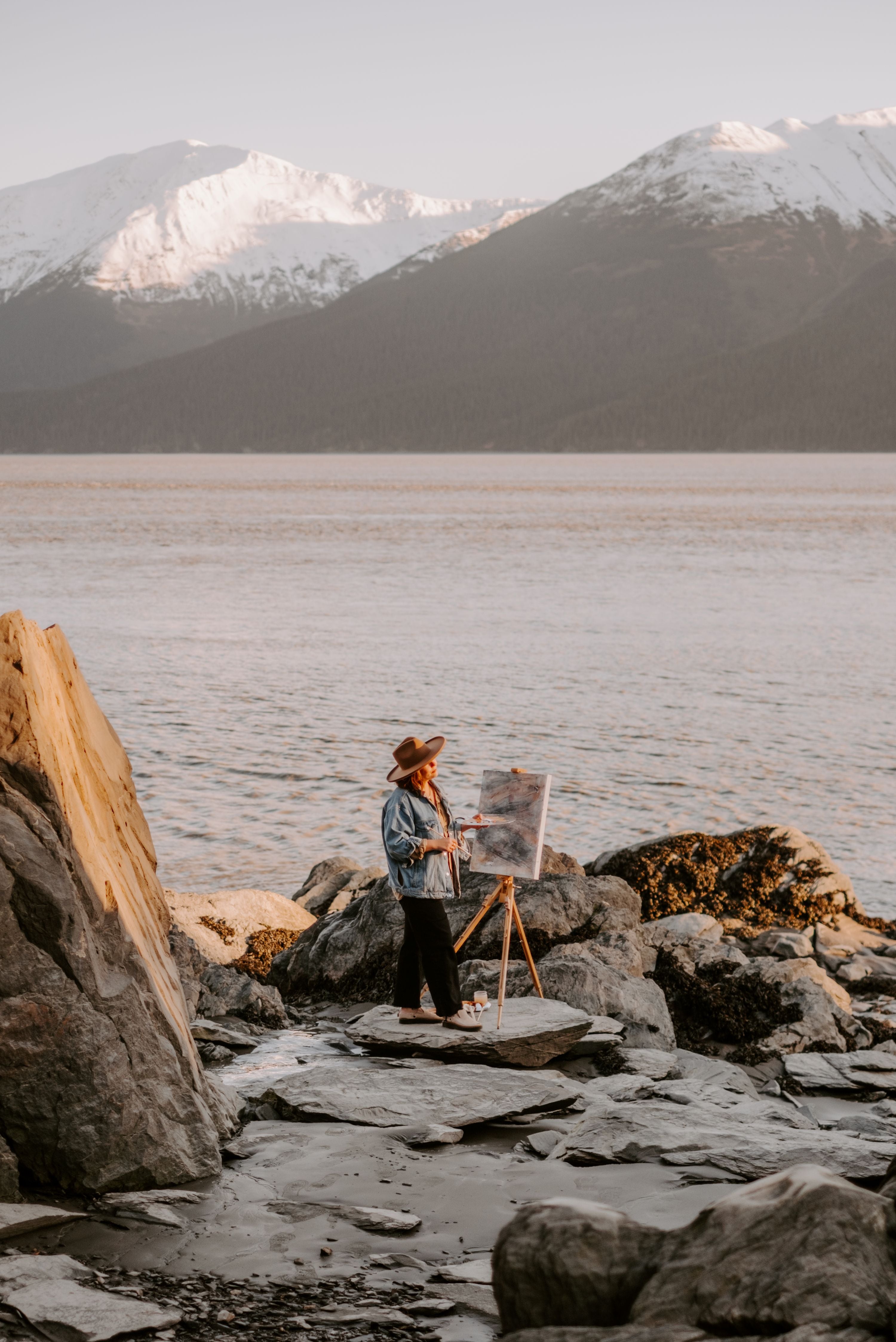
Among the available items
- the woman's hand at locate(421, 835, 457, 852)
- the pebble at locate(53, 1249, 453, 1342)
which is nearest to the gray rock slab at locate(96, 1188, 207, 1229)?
the pebble at locate(53, 1249, 453, 1342)

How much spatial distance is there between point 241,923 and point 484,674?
16.1 metres

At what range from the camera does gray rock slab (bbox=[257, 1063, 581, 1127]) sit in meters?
7.42

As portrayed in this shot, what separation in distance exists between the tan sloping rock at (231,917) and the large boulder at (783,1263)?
6941 mm

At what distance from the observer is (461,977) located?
1005 centimetres

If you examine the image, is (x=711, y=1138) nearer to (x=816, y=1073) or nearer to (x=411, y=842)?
(x=411, y=842)

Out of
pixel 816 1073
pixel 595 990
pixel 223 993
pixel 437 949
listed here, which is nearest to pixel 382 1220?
pixel 437 949

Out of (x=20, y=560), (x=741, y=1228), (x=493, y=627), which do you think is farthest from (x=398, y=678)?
(x=20, y=560)

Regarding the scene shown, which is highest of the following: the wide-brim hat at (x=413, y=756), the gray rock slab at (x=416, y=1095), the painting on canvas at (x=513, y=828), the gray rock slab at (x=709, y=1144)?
the wide-brim hat at (x=413, y=756)

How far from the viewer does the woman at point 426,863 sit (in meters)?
8.40

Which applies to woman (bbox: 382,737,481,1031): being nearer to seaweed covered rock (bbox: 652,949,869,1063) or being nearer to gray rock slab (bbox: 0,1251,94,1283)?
seaweed covered rock (bbox: 652,949,869,1063)

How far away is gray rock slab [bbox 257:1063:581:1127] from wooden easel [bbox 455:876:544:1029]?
0.58 metres

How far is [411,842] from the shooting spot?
836 centimetres

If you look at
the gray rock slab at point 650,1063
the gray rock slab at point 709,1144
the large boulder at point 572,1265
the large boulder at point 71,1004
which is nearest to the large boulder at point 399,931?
the gray rock slab at point 650,1063

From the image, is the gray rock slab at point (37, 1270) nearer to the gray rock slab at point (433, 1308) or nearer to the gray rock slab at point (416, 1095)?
the gray rock slab at point (433, 1308)
